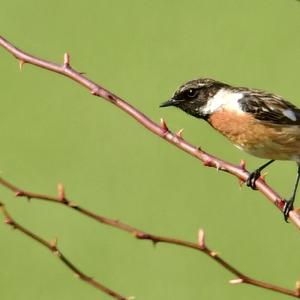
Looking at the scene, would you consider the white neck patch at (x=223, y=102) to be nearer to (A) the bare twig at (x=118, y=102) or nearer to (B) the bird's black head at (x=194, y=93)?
(B) the bird's black head at (x=194, y=93)

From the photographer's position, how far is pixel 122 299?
325 cm

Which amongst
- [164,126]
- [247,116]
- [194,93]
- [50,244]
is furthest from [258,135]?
[50,244]

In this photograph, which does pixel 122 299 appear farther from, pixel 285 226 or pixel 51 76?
pixel 51 76

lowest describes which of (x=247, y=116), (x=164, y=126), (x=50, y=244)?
(x=50, y=244)

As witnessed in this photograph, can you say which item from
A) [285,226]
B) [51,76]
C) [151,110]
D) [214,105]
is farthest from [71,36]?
[214,105]

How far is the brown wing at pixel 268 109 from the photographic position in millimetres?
5176

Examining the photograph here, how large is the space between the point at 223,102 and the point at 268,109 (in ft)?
0.74

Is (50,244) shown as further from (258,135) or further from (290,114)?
(290,114)

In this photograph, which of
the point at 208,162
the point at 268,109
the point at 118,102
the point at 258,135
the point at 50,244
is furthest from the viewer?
the point at 268,109

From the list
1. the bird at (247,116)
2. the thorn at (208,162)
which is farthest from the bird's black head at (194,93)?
the thorn at (208,162)

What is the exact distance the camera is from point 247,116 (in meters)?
5.16

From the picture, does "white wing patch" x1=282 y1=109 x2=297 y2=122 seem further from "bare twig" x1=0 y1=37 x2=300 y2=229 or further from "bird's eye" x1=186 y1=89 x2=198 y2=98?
"bare twig" x1=0 y1=37 x2=300 y2=229

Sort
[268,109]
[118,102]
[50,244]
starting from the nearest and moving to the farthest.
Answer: [50,244] < [118,102] < [268,109]

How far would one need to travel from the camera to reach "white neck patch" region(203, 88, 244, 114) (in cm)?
516
